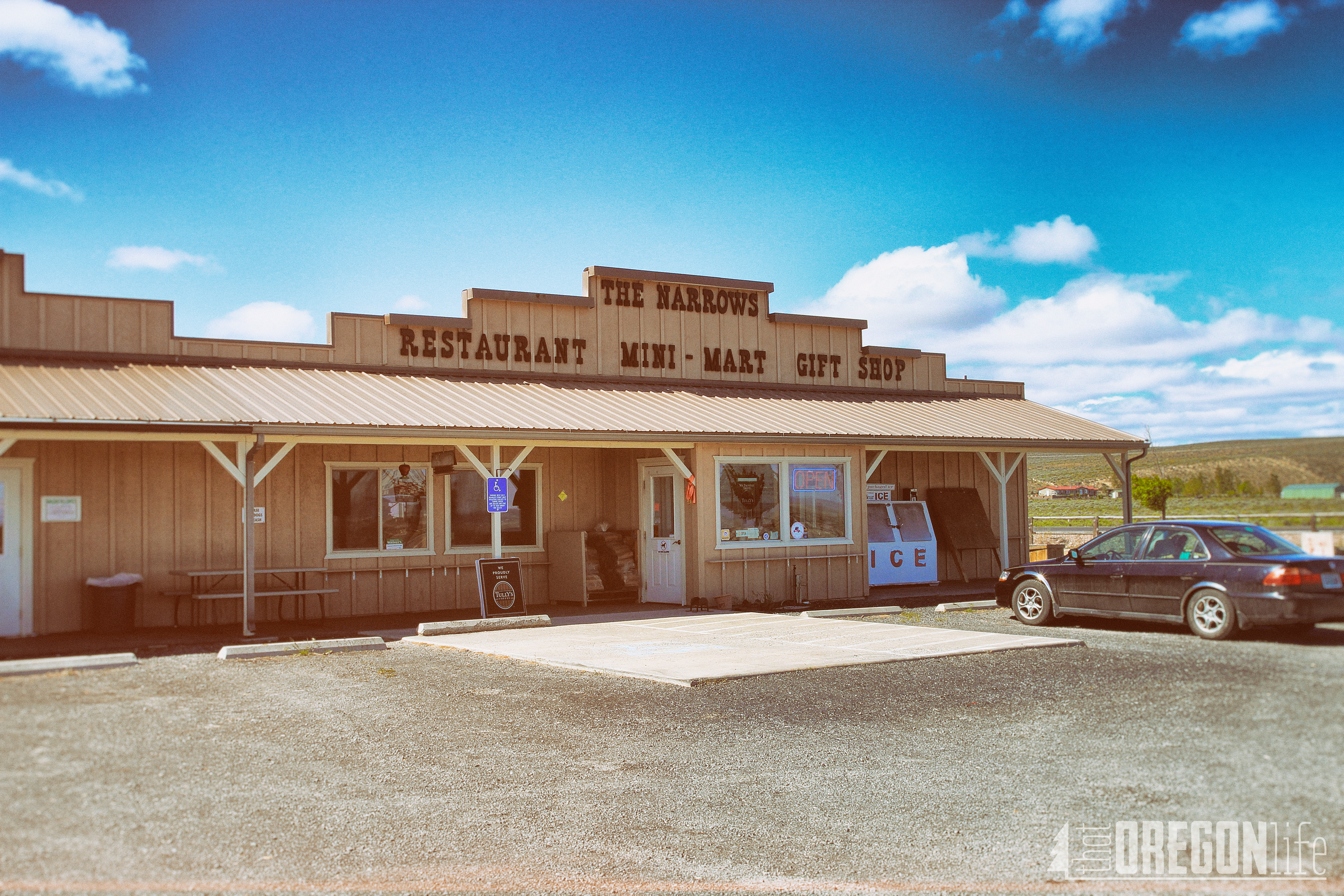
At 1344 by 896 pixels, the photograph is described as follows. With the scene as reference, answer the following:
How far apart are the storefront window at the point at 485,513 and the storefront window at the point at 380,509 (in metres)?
0.46

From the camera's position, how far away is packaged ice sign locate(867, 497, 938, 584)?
18609mm

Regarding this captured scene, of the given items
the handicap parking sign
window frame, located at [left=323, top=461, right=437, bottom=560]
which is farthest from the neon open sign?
window frame, located at [left=323, top=461, right=437, bottom=560]

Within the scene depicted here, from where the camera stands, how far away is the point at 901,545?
1895cm

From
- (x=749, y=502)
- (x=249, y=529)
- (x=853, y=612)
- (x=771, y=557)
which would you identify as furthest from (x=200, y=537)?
(x=853, y=612)

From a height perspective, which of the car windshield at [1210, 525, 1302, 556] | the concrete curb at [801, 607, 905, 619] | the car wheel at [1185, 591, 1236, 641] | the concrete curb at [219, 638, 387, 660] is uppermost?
the car windshield at [1210, 525, 1302, 556]

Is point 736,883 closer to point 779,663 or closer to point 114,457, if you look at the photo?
point 779,663

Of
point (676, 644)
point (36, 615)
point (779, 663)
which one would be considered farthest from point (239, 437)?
point (779, 663)

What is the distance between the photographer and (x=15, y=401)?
1134 cm

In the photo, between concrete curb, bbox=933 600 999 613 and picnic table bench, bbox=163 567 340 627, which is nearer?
picnic table bench, bbox=163 567 340 627

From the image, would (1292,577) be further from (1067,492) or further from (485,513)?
(485,513)

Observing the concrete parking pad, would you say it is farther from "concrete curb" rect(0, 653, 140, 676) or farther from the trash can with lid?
"concrete curb" rect(0, 653, 140, 676)

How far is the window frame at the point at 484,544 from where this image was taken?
1577 cm

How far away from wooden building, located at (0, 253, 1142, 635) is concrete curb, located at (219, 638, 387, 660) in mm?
2756

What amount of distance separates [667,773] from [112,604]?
9576mm
